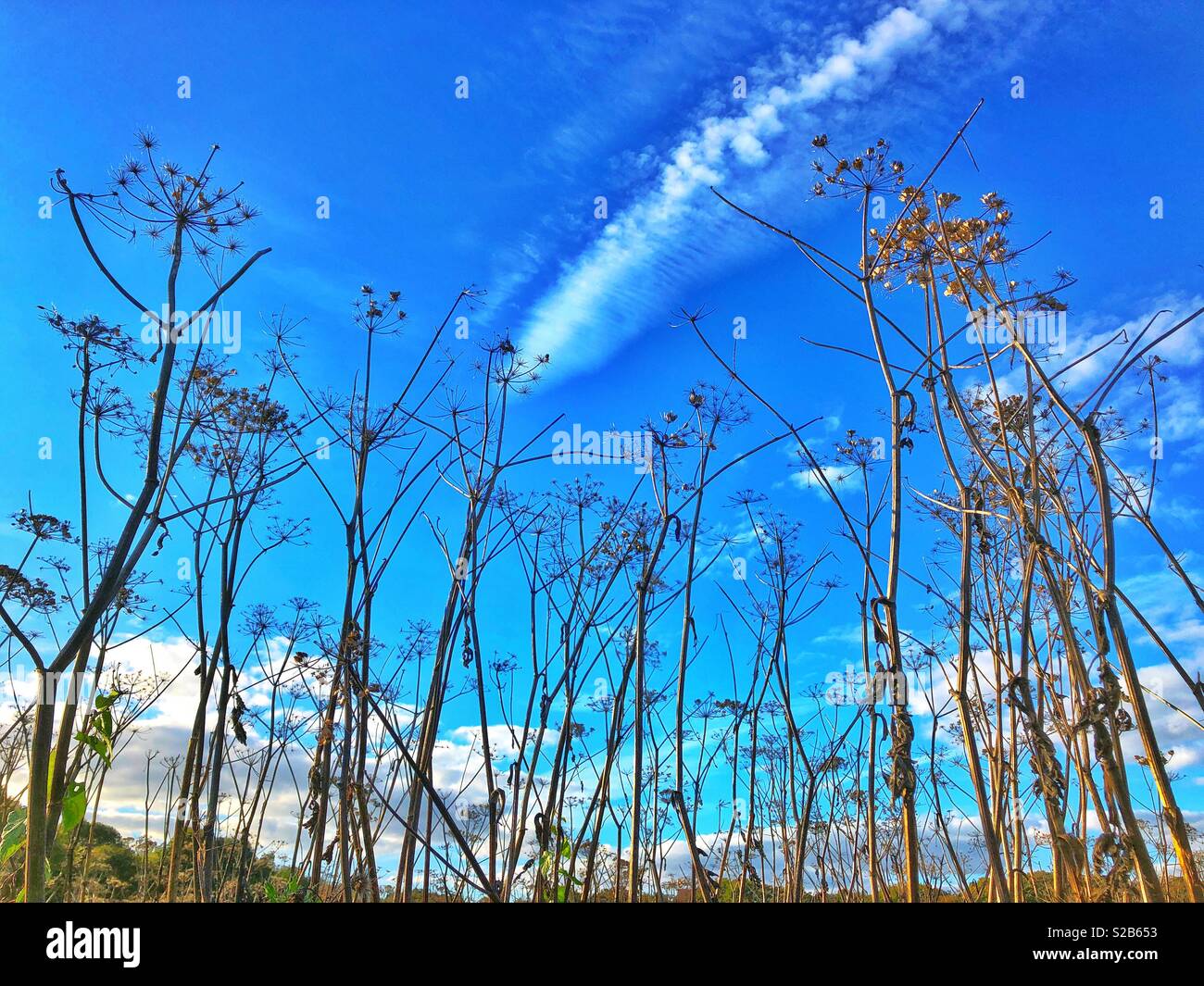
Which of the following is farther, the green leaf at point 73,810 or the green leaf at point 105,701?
the green leaf at point 105,701

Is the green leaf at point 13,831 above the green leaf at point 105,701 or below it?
below

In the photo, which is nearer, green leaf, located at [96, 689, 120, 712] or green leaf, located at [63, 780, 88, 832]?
green leaf, located at [63, 780, 88, 832]

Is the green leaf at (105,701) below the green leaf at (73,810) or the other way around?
the other way around

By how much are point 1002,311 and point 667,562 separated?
208 centimetres

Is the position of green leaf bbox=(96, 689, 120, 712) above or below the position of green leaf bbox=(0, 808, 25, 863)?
above

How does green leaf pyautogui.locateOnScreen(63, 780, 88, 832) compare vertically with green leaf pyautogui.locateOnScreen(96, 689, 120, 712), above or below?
below

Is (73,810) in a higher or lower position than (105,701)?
lower

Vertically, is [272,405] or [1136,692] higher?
[272,405]

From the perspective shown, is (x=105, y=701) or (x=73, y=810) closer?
(x=73, y=810)

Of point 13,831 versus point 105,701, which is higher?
point 105,701
